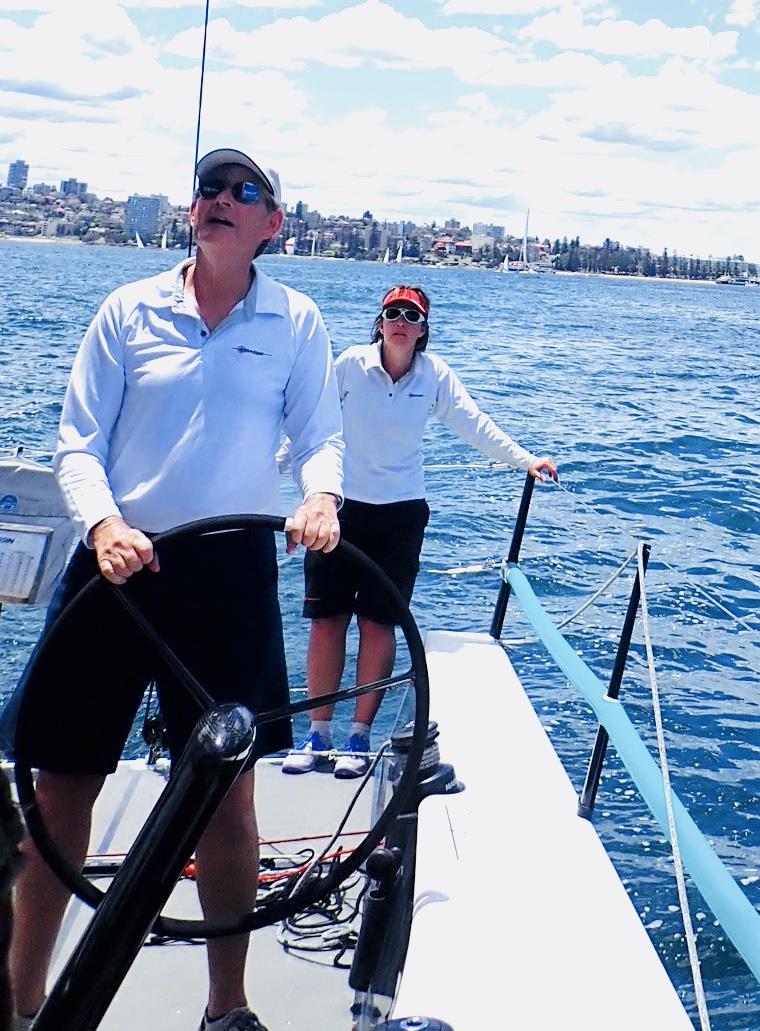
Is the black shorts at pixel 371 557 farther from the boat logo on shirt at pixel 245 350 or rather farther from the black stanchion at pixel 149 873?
the black stanchion at pixel 149 873

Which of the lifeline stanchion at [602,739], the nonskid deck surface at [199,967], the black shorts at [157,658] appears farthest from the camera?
the lifeline stanchion at [602,739]

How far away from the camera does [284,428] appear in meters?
2.01

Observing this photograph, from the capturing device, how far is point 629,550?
7.58 meters

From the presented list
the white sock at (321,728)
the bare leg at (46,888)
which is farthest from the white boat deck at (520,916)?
the white sock at (321,728)

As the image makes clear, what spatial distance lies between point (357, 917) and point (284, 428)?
114 centimetres

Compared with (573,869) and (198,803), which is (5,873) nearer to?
(198,803)

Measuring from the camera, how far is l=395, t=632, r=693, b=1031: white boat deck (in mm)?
1653

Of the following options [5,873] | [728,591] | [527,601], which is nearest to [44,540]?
[527,601]

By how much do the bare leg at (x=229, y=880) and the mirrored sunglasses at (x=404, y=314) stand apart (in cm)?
181

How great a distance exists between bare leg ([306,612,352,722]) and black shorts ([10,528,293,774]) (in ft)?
4.97

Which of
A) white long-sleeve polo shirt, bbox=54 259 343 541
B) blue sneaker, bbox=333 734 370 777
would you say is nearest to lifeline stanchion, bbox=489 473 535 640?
blue sneaker, bbox=333 734 370 777

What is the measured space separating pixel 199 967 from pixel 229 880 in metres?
0.57

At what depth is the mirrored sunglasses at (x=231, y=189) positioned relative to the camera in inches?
74.0

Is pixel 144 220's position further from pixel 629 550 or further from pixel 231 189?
pixel 231 189
